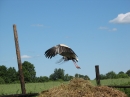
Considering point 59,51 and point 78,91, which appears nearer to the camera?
point 78,91

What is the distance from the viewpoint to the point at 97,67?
998 centimetres

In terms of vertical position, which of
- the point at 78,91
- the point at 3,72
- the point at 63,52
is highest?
the point at 3,72

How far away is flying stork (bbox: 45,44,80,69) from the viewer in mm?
7684

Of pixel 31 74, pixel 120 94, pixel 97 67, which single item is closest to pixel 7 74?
pixel 31 74

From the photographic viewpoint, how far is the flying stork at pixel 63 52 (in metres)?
7.68

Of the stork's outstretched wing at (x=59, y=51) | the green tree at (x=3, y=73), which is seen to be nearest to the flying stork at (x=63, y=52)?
the stork's outstretched wing at (x=59, y=51)

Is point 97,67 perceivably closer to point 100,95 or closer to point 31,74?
point 100,95

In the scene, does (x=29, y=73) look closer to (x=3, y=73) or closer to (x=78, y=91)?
→ (x=3, y=73)

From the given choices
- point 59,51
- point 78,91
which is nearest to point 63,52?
point 59,51

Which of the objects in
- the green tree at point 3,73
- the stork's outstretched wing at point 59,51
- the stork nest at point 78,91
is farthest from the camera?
the green tree at point 3,73

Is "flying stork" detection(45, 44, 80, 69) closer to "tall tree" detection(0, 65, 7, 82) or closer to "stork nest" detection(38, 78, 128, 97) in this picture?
"stork nest" detection(38, 78, 128, 97)

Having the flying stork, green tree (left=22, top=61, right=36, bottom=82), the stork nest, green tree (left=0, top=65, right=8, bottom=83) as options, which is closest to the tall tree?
green tree (left=0, top=65, right=8, bottom=83)

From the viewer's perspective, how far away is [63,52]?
7812mm

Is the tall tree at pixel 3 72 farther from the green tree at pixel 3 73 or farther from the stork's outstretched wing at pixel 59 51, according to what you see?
the stork's outstretched wing at pixel 59 51
